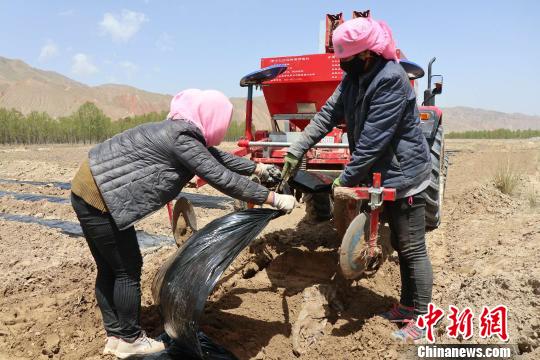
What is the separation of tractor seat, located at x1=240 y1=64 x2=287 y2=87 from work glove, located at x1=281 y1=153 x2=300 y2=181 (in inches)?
83.1

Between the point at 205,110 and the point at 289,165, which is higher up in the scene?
the point at 205,110

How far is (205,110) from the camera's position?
244 centimetres

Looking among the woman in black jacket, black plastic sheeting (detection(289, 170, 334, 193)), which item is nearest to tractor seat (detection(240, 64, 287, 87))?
black plastic sheeting (detection(289, 170, 334, 193))

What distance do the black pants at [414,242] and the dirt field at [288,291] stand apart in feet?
0.83

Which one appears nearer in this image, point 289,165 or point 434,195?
point 289,165

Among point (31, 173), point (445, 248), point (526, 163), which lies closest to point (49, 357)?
point (445, 248)

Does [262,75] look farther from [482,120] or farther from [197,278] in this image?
[482,120]

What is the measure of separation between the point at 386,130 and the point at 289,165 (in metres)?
0.84

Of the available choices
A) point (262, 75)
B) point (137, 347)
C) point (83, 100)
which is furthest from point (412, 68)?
point (83, 100)

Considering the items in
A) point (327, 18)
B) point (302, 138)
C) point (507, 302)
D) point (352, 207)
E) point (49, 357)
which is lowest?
point (49, 357)

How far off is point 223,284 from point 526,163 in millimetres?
12871

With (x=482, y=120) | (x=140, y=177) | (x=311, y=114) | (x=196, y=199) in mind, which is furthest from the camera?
(x=482, y=120)

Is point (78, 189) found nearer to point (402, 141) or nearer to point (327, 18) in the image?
point (402, 141)

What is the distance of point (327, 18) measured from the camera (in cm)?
545
